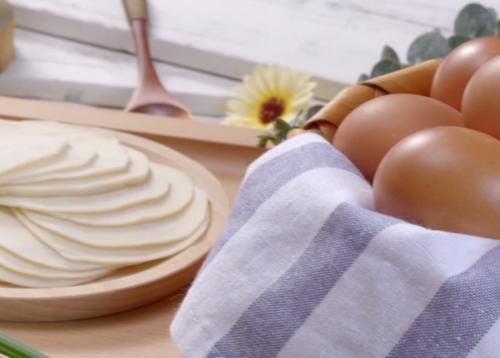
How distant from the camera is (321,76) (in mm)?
1046

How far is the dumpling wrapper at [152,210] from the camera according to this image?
611 millimetres

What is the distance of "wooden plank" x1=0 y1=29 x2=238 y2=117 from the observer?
104 centimetres

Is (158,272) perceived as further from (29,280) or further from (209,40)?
(209,40)

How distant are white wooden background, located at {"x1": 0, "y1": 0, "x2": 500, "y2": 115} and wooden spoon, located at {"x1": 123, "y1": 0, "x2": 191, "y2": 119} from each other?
41 millimetres

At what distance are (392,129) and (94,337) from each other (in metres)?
0.24

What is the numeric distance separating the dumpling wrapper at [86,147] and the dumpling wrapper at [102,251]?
1.5 inches

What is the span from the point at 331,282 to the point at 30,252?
27cm

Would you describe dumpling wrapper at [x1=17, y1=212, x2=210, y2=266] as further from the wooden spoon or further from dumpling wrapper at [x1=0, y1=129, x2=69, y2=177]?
the wooden spoon

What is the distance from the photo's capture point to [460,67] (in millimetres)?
505

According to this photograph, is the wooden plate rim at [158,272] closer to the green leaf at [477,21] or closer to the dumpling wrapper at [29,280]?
the dumpling wrapper at [29,280]

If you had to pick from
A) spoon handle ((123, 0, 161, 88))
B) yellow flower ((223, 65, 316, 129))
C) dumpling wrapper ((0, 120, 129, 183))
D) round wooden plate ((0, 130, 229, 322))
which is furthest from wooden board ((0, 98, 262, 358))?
spoon handle ((123, 0, 161, 88))

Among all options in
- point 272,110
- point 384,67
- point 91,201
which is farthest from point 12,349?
point 272,110

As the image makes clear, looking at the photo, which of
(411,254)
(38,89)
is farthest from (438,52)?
(38,89)

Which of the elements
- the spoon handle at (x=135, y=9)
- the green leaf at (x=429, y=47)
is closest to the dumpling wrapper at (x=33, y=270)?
the green leaf at (x=429, y=47)
